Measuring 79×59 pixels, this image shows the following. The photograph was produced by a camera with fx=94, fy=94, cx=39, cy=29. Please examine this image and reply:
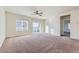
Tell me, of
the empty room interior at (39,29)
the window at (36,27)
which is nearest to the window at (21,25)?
the empty room interior at (39,29)

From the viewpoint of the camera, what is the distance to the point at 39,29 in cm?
254

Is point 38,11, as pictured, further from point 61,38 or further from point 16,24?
point 61,38

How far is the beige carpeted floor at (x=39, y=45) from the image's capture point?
224 cm

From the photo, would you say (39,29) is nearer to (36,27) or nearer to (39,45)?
(36,27)

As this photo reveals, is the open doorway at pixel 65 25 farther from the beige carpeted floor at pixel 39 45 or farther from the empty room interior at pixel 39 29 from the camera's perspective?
the beige carpeted floor at pixel 39 45

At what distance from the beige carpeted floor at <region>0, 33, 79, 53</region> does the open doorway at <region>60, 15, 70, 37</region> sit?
5.6 inches

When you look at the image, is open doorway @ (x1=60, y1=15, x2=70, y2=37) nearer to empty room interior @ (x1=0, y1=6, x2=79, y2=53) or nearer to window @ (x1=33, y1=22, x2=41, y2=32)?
empty room interior @ (x1=0, y1=6, x2=79, y2=53)

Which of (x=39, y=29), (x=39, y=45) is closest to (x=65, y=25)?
(x=39, y=29)

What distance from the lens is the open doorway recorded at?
2412 millimetres
